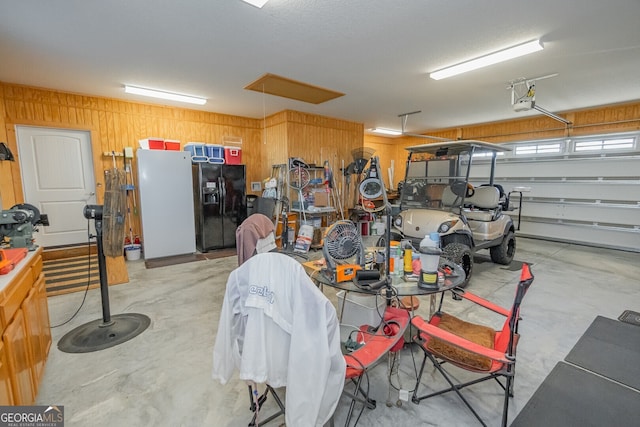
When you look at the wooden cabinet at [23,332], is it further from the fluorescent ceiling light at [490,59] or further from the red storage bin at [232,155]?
the fluorescent ceiling light at [490,59]

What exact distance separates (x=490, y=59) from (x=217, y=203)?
4.92m

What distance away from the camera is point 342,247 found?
211 cm

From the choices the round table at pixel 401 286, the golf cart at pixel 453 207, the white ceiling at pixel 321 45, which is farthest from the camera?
the golf cart at pixel 453 207

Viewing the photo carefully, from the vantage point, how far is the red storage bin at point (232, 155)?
19.0ft

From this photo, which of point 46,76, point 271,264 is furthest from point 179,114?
point 271,264

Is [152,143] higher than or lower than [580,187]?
higher

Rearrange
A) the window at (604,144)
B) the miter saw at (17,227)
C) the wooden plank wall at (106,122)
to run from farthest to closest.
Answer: the window at (604,144), the wooden plank wall at (106,122), the miter saw at (17,227)

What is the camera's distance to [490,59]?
343cm

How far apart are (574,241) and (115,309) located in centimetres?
870

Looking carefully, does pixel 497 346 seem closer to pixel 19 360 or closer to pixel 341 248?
pixel 341 248

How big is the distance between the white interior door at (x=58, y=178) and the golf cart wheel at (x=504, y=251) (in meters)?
7.02

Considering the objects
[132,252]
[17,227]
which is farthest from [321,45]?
[132,252]

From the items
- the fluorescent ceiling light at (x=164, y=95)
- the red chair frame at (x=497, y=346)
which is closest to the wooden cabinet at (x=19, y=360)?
the red chair frame at (x=497, y=346)

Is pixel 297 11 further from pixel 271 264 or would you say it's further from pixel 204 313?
pixel 204 313
